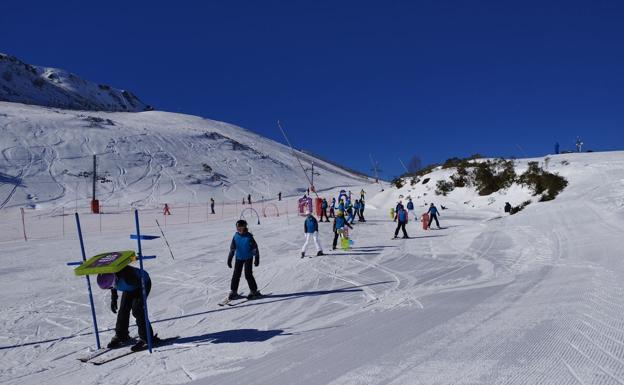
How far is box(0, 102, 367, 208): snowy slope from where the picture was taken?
51.4 m

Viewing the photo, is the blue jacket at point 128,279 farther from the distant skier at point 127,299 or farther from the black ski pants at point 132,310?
the black ski pants at point 132,310

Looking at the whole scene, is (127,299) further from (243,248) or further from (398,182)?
(398,182)

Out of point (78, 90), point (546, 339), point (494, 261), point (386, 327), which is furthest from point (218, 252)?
point (78, 90)

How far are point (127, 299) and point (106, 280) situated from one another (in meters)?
0.51

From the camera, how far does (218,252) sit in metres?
16.9

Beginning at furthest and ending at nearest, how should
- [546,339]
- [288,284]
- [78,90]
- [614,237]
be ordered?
[78,90] → [614,237] → [288,284] → [546,339]

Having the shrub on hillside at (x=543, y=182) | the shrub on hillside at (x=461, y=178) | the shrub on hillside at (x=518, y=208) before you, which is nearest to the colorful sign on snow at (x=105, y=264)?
the shrub on hillside at (x=518, y=208)

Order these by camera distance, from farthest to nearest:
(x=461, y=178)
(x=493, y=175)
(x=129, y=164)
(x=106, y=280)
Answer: (x=129, y=164)
(x=461, y=178)
(x=493, y=175)
(x=106, y=280)

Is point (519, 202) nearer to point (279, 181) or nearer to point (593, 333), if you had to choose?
point (593, 333)

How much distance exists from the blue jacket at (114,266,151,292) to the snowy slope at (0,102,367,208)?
45.5 metres

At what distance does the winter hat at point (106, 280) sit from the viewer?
6.06 meters

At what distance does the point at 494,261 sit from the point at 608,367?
25.5ft

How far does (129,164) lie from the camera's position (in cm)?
6375

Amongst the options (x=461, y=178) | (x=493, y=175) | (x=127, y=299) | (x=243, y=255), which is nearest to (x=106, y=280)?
(x=127, y=299)
